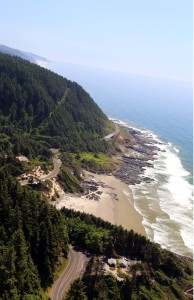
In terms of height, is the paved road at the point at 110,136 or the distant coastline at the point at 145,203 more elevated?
the paved road at the point at 110,136

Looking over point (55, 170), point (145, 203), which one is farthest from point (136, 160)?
point (55, 170)

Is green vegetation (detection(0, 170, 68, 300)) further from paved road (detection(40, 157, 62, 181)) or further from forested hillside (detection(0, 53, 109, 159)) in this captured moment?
forested hillside (detection(0, 53, 109, 159))

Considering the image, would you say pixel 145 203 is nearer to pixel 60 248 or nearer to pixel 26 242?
pixel 60 248

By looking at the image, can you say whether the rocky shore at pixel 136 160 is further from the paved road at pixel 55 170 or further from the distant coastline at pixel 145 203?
the paved road at pixel 55 170

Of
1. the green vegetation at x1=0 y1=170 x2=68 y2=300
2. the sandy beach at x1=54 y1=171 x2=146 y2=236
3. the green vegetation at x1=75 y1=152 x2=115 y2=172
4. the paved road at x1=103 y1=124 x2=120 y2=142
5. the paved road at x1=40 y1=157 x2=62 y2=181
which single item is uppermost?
the green vegetation at x1=0 y1=170 x2=68 y2=300

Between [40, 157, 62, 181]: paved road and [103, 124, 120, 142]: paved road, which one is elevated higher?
[40, 157, 62, 181]: paved road

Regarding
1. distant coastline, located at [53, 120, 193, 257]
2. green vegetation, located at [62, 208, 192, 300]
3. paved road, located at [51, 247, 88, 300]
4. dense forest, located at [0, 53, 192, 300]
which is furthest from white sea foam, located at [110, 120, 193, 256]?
paved road, located at [51, 247, 88, 300]

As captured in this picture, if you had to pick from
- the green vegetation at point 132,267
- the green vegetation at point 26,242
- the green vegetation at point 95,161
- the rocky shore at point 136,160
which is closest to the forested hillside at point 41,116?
the green vegetation at point 95,161

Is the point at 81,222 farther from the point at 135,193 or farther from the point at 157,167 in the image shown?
the point at 157,167
